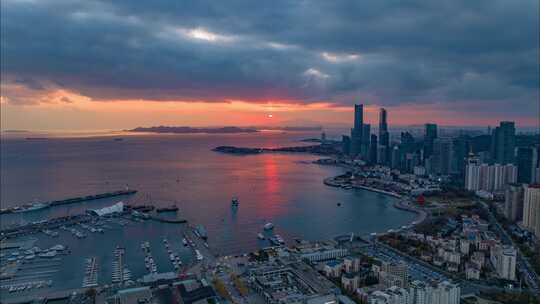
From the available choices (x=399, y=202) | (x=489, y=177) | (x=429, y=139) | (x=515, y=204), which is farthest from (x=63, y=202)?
(x=429, y=139)

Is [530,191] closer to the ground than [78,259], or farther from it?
farther from it

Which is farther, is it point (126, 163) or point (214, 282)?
point (126, 163)

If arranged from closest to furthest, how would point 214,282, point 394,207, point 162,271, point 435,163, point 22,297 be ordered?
point 22,297, point 214,282, point 162,271, point 394,207, point 435,163

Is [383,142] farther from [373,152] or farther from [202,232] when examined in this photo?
[202,232]

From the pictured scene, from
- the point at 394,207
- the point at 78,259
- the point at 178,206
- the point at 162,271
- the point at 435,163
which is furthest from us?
the point at 435,163

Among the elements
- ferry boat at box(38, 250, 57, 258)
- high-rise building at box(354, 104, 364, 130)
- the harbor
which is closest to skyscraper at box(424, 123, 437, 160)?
high-rise building at box(354, 104, 364, 130)

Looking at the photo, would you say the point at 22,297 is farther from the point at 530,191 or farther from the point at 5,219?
the point at 530,191

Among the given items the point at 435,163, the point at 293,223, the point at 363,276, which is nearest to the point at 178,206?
the point at 293,223

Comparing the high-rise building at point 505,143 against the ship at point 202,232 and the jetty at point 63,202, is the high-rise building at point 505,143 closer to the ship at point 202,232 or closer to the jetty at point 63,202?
the ship at point 202,232
